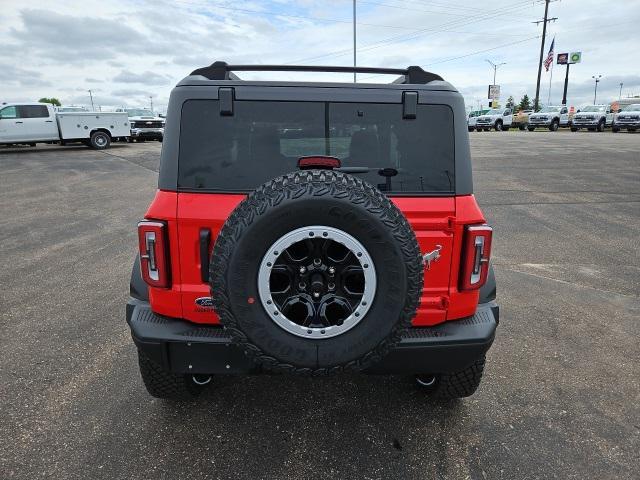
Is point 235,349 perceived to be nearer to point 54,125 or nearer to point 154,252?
point 154,252

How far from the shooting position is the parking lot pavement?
239 cm

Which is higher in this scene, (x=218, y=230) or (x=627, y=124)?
(x=627, y=124)

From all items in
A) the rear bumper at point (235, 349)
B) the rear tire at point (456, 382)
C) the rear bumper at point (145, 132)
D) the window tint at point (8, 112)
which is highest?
the window tint at point (8, 112)

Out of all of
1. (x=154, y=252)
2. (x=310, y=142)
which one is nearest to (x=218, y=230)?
(x=154, y=252)

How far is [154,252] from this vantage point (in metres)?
2.30

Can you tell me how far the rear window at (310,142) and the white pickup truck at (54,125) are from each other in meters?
21.4

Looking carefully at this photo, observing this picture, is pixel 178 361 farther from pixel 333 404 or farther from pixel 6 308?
pixel 6 308

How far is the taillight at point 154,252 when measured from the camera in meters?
2.27

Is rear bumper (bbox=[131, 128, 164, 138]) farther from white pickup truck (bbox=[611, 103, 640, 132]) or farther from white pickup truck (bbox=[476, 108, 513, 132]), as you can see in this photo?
white pickup truck (bbox=[611, 103, 640, 132])

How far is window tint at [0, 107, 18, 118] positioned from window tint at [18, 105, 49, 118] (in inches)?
8.6

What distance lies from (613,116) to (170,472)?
37.3 m

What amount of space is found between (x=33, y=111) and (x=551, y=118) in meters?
34.3

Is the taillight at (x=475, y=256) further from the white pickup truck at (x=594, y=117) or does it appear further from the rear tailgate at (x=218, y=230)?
the white pickup truck at (x=594, y=117)

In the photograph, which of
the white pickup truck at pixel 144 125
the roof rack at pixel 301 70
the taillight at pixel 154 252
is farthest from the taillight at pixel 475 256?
the white pickup truck at pixel 144 125
